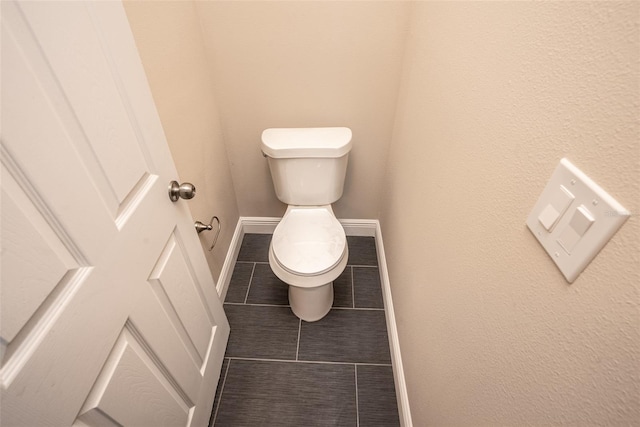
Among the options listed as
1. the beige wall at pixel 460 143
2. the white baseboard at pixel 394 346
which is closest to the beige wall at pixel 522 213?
the beige wall at pixel 460 143

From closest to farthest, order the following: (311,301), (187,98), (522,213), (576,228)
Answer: (576,228)
(522,213)
(187,98)
(311,301)

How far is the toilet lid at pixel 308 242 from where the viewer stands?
46.3 inches

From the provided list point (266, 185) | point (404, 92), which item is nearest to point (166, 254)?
point (266, 185)

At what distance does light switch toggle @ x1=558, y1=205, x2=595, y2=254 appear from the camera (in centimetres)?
33

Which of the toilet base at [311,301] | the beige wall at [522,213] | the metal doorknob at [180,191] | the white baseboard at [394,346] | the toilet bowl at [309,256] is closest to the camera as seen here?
the beige wall at [522,213]

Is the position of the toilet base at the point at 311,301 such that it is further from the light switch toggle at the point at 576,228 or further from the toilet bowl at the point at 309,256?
the light switch toggle at the point at 576,228

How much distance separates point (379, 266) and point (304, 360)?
2.09ft

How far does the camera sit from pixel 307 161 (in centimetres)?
130

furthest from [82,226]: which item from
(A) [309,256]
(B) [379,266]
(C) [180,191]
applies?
(B) [379,266]

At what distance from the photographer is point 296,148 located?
4.11ft

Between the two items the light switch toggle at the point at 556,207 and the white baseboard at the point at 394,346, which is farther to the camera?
the white baseboard at the point at 394,346

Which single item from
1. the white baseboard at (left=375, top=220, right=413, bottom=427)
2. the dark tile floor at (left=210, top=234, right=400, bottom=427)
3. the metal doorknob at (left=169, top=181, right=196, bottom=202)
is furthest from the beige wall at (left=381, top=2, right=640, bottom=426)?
the metal doorknob at (left=169, top=181, right=196, bottom=202)

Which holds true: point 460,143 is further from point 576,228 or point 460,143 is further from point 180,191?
point 180,191

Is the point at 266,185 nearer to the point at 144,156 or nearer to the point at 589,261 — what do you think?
the point at 144,156
